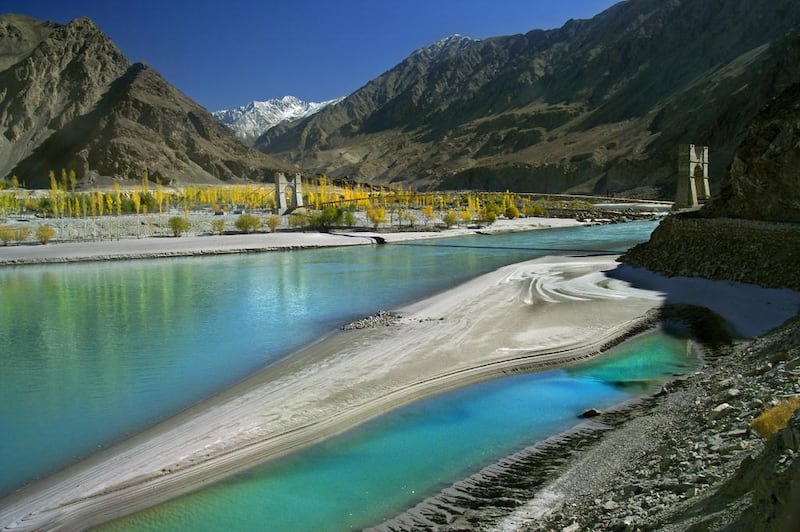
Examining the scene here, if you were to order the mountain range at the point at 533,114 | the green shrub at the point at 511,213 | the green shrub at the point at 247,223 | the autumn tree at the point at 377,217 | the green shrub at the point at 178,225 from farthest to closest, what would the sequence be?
the mountain range at the point at 533,114 < the green shrub at the point at 511,213 < the autumn tree at the point at 377,217 < the green shrub at the point at 247,223 < the green shrub at the point at 178,225

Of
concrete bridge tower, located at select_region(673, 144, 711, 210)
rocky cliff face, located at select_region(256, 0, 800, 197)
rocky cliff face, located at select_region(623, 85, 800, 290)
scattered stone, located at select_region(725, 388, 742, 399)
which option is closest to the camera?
scattered stone, located at select_region(725, 388, 742, 399)

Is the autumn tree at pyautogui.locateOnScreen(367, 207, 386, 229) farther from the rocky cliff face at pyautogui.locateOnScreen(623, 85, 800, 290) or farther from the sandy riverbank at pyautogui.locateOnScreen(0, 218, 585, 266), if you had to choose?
the rocky cliff face at pyautogui.locateOnScreen(623, 85, 800, 290)

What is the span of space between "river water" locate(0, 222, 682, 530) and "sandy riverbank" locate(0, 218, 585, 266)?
5.13 meters

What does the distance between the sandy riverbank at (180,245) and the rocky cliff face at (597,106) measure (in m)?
41.8

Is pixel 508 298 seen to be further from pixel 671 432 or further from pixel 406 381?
pixel 671 432

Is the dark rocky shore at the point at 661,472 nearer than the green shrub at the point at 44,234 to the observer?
Yes

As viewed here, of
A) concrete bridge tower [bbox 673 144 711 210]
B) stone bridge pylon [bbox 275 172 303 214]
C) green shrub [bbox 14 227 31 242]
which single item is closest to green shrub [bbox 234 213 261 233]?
stone bridge pylon [bbox 275 172 303 214]

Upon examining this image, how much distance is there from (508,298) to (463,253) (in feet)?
55.3

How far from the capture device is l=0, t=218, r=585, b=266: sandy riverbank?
3231 centimetres

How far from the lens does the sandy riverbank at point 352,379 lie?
20.5 ft

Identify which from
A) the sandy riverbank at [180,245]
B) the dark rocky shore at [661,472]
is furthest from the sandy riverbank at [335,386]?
the sandy riverbank at [180,245]

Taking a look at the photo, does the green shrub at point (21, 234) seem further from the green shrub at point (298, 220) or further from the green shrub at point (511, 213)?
the green shrub at point (511, 213)

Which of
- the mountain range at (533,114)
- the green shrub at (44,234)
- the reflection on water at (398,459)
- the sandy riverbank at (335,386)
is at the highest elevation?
the mountain range at (533,114)

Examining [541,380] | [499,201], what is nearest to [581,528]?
[541,380]
